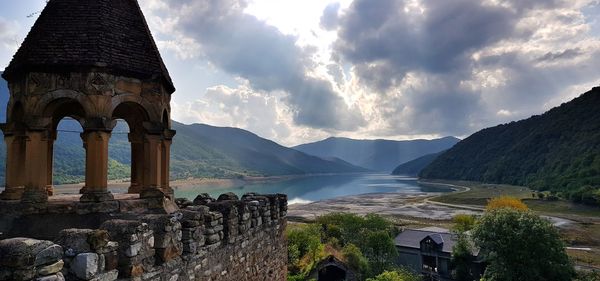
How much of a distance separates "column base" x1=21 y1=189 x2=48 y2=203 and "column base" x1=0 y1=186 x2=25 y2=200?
40 centimetres

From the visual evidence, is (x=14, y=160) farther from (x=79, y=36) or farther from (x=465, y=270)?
(x=465, y=270)

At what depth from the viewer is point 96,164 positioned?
898 cm

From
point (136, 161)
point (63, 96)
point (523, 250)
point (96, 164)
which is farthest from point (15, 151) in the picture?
point (523, 250)

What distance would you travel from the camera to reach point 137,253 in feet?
20.4

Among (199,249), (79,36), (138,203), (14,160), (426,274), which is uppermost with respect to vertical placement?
(79,36)

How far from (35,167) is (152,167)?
7.96ft

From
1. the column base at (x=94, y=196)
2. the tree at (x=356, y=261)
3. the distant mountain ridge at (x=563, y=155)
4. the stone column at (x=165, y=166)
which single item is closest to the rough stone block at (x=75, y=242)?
the column base at (x=94, y=196)

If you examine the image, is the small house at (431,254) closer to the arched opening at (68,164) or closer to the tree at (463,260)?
the tree at (463,260)

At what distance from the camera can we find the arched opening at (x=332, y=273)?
140ft

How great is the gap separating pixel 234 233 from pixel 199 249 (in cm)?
168

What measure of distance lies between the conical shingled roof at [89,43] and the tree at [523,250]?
133 feet

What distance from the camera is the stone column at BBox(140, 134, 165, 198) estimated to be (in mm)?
9992

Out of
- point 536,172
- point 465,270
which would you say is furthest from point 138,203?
point 536,172

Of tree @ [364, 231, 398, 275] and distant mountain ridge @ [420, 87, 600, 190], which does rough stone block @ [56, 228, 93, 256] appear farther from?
distant mountain ridge @ [420, 87, 600, 190]
